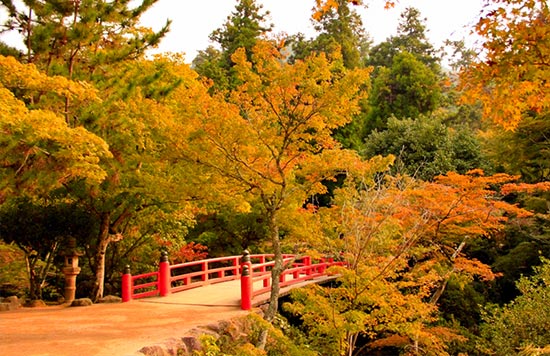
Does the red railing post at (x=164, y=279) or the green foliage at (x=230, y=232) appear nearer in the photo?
the red railing post at (x=164, y=279)

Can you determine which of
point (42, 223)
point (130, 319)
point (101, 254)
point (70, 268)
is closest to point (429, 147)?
point (101, 254)

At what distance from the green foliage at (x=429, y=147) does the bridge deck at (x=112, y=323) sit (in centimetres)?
1133

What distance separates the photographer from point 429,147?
2086 centimetres

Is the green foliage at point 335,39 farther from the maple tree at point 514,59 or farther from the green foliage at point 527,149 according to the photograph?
the maple tree at point 514,59

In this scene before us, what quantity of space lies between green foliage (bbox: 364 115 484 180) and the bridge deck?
11.3 meters

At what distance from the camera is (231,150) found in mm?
8227

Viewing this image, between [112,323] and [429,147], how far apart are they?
53.4 ft

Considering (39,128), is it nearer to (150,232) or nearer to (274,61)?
(274,61)

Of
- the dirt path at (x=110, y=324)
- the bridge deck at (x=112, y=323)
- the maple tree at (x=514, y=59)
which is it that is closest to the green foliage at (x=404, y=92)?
the bridge deck at (x=112, y=323)

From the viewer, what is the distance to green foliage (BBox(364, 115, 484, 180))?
64.8 feet

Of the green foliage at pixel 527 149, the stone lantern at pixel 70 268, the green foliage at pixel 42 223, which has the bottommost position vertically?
the stone lantern at pixel 70 268

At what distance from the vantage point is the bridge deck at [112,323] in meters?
6.43

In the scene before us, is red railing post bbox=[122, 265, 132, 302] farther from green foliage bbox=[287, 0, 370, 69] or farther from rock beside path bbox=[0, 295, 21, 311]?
green foliage bbox=[287, 0, 370, 69]

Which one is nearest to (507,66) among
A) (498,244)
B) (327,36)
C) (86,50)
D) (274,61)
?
(274,61)
